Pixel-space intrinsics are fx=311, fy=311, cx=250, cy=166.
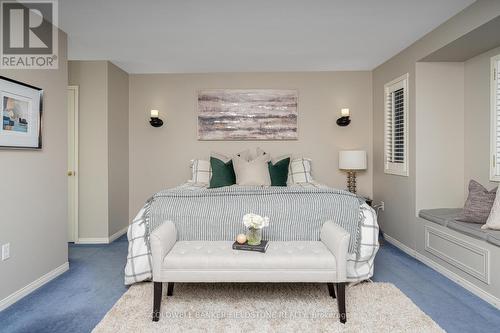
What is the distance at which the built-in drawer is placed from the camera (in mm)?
2479

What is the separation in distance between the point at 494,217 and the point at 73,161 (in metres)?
4.57

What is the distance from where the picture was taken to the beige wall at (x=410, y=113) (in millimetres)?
2619

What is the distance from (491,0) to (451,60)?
1035 mm

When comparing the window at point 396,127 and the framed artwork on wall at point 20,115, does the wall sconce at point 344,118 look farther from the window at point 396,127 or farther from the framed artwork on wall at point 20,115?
the framed artwork on wall at point 20,115

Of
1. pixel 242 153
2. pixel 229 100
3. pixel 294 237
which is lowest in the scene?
pixel 294 237

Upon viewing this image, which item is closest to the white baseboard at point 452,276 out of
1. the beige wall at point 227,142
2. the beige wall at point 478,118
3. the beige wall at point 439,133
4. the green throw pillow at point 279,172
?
the beige wall at point 439,133

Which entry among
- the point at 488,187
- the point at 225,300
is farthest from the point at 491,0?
the point at 225,300

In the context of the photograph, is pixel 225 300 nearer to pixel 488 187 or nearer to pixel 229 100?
pixel 488 187

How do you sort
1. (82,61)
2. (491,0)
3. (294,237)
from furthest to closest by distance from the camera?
(82,61) → (294,237) → (491,0)

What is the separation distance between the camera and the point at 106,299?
2449 millimetres

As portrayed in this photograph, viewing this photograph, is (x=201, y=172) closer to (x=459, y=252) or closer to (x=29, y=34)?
(x=29, y=34)

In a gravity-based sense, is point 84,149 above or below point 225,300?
above

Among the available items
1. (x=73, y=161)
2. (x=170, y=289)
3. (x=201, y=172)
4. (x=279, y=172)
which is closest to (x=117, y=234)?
(x=73, y=161)

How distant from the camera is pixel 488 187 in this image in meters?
3.07
